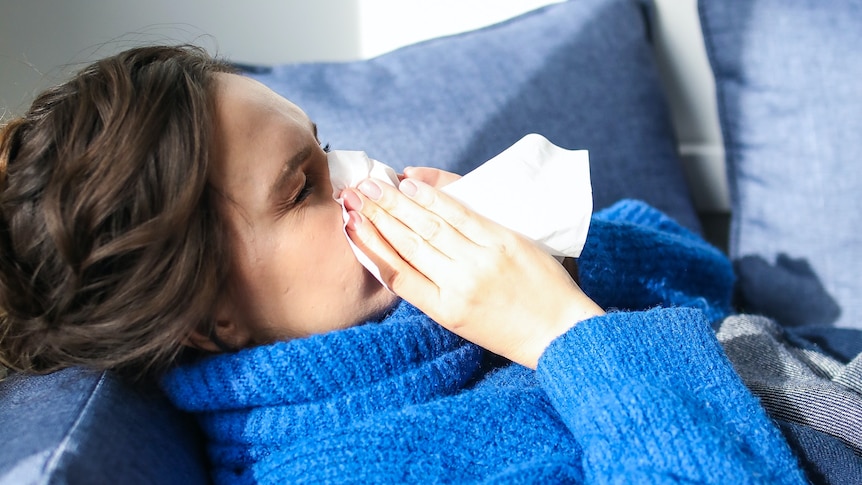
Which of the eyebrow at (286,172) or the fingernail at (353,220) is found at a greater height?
the eyebrow at (286,172)

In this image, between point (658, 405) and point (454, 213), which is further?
point (454, 213)

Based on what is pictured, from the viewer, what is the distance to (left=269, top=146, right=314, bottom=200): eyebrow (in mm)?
824

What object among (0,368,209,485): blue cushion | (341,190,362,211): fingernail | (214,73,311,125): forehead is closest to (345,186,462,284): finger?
(341,190,362,211): fingernail

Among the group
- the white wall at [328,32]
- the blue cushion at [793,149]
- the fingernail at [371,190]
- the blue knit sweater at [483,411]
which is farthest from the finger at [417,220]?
the blue cushion at [793,149]

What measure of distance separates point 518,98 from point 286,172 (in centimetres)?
66

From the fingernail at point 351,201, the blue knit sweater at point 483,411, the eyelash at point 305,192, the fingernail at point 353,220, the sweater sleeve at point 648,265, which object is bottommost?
the sweater sleeve at point 648,265

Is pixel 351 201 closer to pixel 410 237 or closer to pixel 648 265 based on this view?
pixel 410 237

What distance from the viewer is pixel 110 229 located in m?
0.74

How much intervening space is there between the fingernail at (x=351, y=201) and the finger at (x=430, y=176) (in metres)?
0.11

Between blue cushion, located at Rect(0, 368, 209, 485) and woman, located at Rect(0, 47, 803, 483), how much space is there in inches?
1.2

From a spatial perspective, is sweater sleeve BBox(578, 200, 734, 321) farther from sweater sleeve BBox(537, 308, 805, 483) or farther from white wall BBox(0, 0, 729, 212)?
white wall BBox(0, 0, 729, 212)

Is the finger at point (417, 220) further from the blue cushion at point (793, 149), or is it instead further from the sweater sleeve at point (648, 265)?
the blue cushion at point (793, 149)

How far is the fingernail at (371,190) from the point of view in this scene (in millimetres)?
870

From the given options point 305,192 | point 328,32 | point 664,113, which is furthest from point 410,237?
point 328,32
